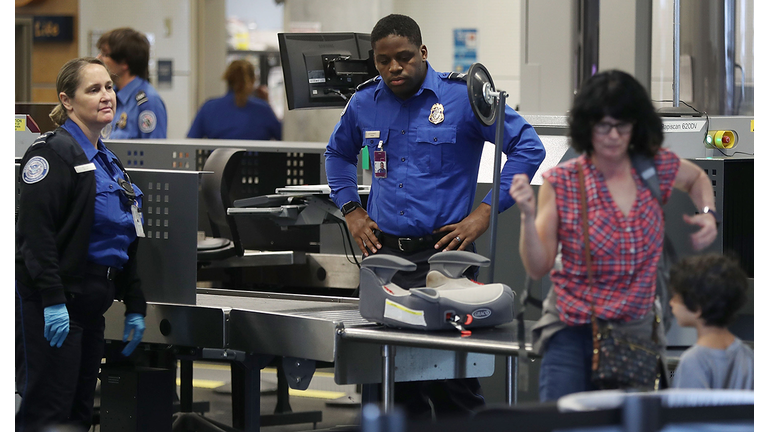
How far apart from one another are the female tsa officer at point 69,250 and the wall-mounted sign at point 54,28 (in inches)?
319

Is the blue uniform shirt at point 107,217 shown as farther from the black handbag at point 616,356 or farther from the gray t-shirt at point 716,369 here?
the gray t-shirt at point 716,369

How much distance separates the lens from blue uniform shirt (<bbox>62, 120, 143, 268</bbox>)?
309 centimetres

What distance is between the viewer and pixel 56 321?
291cm

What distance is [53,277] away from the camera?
2.90 meters

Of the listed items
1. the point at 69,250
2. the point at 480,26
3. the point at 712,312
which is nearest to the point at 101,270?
the point at 69,250

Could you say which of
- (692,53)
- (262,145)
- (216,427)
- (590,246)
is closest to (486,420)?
(590,246)

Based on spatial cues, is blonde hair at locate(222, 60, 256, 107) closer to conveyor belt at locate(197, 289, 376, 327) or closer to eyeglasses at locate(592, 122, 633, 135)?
conveyor belt at locate(197, 289, 376, 327)

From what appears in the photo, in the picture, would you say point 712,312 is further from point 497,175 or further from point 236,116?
point 236,116

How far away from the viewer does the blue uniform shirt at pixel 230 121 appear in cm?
720

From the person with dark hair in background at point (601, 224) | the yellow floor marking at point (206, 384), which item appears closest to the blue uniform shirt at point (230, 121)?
the yellow floor marking at point (206, 384)

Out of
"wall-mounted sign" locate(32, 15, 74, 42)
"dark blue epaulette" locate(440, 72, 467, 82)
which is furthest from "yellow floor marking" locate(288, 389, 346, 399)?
"wall-mounted sign" locate(32, 15, 74, 42)

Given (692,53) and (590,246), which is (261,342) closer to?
(590,246)

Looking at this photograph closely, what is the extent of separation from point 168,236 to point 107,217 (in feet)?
1.08

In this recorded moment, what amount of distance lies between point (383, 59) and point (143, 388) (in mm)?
1506
